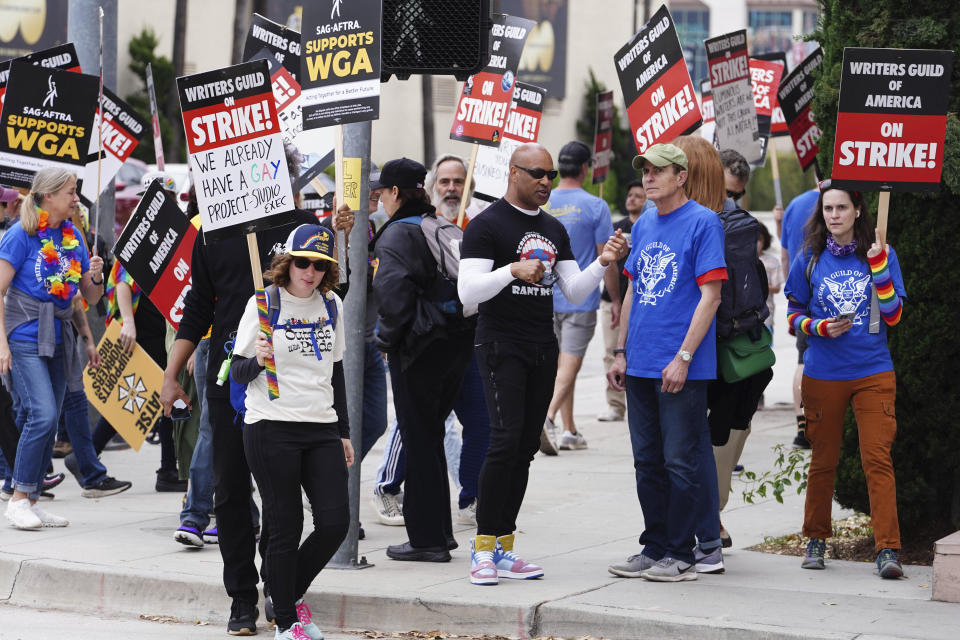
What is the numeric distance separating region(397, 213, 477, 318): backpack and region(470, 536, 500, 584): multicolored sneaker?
3.81 ft

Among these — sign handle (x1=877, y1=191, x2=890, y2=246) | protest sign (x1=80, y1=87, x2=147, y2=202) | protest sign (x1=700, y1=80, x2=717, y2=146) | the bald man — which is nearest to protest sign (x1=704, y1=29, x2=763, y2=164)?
protest sign (x1=700, y1=80, x2=717, y2=146)

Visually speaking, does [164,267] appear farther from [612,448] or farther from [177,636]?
[612,448]

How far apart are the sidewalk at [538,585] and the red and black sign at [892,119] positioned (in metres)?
1.90

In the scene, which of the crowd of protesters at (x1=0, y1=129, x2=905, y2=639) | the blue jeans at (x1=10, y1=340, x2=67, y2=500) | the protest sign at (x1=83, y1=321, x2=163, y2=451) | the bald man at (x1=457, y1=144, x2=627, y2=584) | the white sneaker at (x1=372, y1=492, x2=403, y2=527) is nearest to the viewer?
the crowd of protesters at (x1=0, y1=129, x2=905, y2=639)

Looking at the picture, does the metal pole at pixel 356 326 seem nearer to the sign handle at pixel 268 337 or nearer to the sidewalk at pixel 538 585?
the sidewalk at pixel 538 585

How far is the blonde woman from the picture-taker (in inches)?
328

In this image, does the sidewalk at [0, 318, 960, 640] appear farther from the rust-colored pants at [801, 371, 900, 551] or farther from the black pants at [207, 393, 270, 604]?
the black pants at [207, 393, 270, 604]

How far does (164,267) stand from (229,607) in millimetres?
2325

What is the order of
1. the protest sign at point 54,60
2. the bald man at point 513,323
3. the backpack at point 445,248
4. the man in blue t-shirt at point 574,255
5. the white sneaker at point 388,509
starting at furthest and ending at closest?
1. the man in blue t-shirt at point 574,255
2. the protest sign at point 54,60
3. the white sneaker at point 388,509
4. the backpack at point 445,248
5. the bald man at point 513,323

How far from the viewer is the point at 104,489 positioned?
9492mm

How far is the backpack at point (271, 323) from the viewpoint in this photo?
589cm

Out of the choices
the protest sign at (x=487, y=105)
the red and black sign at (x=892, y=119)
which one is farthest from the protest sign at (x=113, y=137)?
the red and black sign at (x=892, y=119)

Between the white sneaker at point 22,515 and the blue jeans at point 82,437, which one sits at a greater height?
the blue jeans at point 82,437

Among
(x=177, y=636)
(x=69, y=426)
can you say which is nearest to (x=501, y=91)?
(x=69, y=426)
